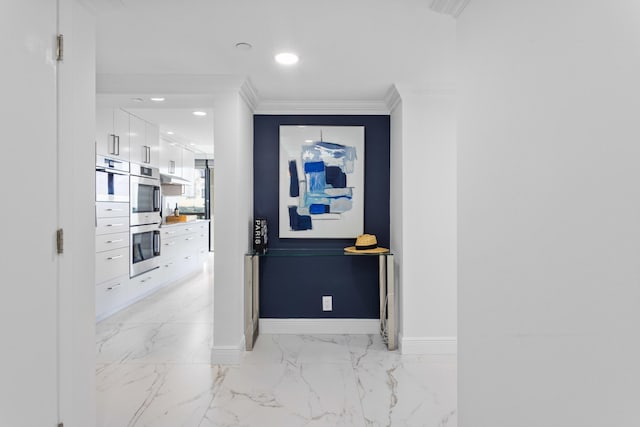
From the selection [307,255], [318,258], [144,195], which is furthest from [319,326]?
[144,195]

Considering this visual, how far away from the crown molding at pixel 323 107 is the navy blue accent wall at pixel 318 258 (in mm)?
62

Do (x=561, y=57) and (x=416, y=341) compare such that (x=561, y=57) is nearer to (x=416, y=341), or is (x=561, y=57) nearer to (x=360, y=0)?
(x=360, y=0)

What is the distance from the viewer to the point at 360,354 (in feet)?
10.8

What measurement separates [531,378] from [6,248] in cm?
171

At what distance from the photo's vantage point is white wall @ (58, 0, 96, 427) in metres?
1.53

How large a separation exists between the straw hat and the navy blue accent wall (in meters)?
0.28

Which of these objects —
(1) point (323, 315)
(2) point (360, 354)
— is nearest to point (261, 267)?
(1) point (323, 315)

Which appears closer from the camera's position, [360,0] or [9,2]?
[9,2]

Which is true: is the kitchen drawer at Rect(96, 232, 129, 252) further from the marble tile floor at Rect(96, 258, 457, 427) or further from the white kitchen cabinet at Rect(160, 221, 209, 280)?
the white kitchen cabinet at Rect(160, 221, 209, 280)

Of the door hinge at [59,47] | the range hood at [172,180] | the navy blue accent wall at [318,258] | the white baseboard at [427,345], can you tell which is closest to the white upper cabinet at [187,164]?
the range hood at [172,180]

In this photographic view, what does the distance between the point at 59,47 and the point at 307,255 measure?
2435mm

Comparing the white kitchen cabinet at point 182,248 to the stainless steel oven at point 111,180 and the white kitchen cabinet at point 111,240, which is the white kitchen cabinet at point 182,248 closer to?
the white kitchen cabinet at point 111,240

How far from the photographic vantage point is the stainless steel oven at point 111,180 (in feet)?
13.1

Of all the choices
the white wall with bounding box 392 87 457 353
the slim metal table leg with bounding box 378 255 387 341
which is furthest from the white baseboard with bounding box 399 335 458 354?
the slim metal table leg with bounding box 378 255 387 341
